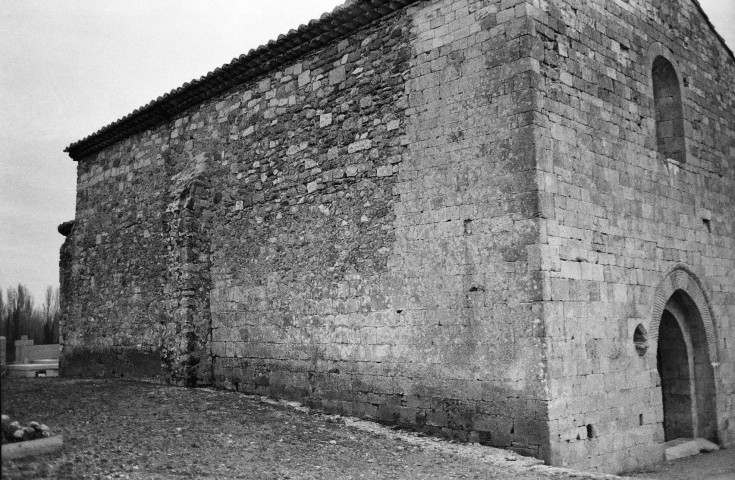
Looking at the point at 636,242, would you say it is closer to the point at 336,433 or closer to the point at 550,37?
the point at 550,37

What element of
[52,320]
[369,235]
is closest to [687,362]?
[369,235]

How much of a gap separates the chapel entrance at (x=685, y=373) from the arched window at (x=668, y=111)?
218 centimetres

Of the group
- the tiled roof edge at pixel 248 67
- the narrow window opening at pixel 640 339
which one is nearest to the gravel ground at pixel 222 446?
the narrow window opening at pixel 640 339

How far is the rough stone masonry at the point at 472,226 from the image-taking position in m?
7.71

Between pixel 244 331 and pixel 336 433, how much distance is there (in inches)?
132

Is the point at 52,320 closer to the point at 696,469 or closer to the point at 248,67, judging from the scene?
the point at 248,67

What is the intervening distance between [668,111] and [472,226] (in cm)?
450

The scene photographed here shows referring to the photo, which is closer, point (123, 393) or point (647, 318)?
point (647, 318)

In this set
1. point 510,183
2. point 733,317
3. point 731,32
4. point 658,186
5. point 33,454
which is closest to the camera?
point 33,454

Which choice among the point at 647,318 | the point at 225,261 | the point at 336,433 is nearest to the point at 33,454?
the point at 336,433

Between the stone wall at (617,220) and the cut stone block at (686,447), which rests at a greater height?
the stone wall at (617,220)

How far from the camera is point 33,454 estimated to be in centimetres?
540

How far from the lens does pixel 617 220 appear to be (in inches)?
342

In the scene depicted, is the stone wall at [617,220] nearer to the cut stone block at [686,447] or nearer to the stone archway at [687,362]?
the stone archway at [687,362]
